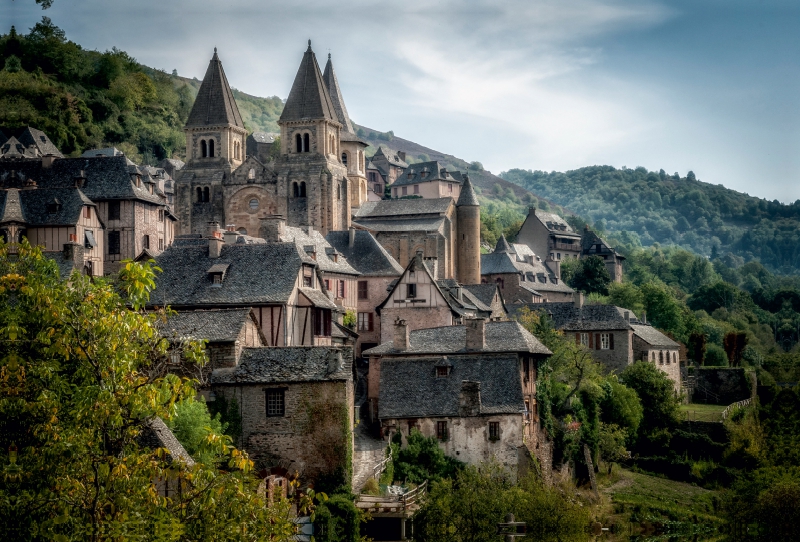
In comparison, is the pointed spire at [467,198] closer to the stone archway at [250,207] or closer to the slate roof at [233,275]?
the stone archway at [250,207]

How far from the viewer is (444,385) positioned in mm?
47625

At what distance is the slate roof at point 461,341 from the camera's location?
48219 millimetres

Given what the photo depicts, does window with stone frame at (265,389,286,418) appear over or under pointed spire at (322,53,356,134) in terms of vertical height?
under

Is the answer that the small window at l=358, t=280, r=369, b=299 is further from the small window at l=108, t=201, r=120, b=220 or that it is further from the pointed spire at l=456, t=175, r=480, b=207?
the pointed spire at l=456, t=175, r=480, b=207

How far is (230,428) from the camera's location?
122 ft

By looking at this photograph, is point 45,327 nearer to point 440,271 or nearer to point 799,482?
point 799,482

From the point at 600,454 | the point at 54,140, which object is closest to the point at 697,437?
the point at 600,454

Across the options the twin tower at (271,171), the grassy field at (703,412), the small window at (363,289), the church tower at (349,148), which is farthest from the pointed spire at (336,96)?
the grassy field at (703,412)

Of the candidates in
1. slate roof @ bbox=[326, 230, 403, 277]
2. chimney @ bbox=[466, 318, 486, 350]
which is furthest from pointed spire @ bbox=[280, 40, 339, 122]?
chimney @ bbox=[466, 318, 486, 350]

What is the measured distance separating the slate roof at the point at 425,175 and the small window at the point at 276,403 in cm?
9148

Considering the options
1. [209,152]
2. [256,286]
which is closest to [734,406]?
[256,286]

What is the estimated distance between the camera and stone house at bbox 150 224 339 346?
46000 millimetres

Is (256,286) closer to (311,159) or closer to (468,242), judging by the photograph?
(311,159)

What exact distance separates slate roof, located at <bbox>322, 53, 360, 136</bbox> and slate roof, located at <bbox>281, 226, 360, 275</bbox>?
3514 cm
